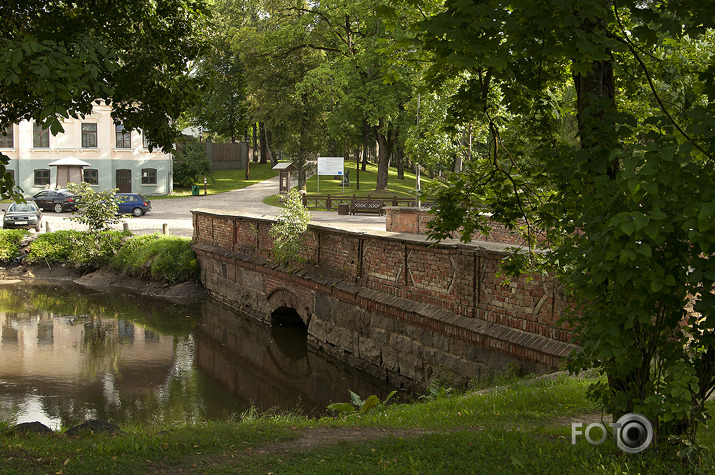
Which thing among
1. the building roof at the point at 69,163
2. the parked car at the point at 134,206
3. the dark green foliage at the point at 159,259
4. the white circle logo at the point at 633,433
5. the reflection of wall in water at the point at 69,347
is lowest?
the reflection of wall in water at the point at 69,347

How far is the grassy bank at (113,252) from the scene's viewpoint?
73.7 feet

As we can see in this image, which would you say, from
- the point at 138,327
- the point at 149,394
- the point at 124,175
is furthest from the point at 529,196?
the point at 124,175

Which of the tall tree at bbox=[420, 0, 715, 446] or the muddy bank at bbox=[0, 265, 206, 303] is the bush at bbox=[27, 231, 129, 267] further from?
the tall tree at bbox=[420, 0, 715, 446]

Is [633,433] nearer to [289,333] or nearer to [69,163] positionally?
[289,333]

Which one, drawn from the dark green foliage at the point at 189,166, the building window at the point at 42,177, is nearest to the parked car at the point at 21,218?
the building window at the point at 42,177

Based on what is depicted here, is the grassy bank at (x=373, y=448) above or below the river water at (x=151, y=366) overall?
above

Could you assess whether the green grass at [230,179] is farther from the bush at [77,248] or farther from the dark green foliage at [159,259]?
the dark green foliage at [159,259]

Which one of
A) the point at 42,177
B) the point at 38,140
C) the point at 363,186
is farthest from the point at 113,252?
the point at 363,186

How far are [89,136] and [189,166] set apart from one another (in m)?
7.15

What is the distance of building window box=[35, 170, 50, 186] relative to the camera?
1705 inches

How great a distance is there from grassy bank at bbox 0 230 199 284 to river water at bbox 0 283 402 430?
2022 millimetres

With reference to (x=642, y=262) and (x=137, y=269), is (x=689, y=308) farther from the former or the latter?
(x=137, y=269)

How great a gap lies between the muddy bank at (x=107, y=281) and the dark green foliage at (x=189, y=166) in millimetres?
24221

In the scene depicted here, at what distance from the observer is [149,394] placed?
12.2 meters
